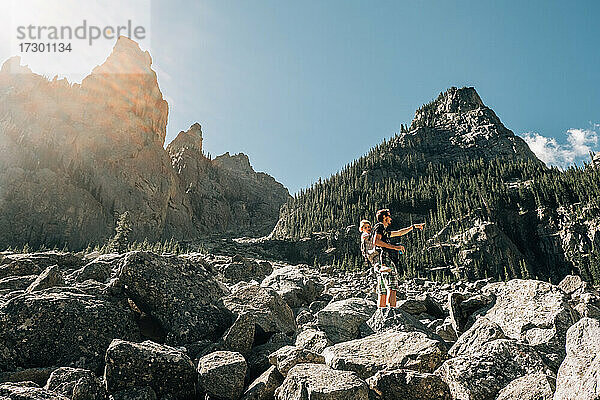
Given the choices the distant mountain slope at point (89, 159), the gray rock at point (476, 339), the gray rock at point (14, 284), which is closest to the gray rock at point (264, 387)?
the gray rock at point (476, 339)

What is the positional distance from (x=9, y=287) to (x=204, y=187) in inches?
5519

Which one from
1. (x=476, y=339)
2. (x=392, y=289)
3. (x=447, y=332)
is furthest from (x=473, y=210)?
(x=476, y=339)

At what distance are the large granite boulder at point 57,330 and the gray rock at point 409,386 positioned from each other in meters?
4.56

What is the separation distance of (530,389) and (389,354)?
7.36 ft

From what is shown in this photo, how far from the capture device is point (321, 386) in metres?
4.00

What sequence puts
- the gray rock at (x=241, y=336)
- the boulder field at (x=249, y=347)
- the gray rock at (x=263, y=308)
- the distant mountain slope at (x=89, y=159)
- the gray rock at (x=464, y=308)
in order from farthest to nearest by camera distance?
1. the distant mountain slope at (x=89, y=159)
2. the gray rock at (x=464, y=308)
3. the gray rock at (x=263, y=308)
4. the gray rock at (x=241, y=336)
5. the boulder field at (x=249, y=347)

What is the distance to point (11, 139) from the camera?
278 feet

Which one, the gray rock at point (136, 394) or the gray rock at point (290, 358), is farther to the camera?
the gray rock at point (290, 358)

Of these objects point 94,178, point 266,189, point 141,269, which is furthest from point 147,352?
point 266,189

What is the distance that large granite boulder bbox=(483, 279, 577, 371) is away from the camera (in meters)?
6.24

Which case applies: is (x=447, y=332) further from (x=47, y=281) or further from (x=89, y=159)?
(x=89, y=159)

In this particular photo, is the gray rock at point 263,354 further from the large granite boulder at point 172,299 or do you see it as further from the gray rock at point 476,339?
the gray rock at point 476,339

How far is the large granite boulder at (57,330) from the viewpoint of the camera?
5.43 m

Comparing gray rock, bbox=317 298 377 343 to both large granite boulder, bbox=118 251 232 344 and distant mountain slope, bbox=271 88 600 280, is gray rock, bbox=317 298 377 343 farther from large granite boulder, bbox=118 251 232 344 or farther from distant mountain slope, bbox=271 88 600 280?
distant mountain slope, bbox=271 88 600 280
